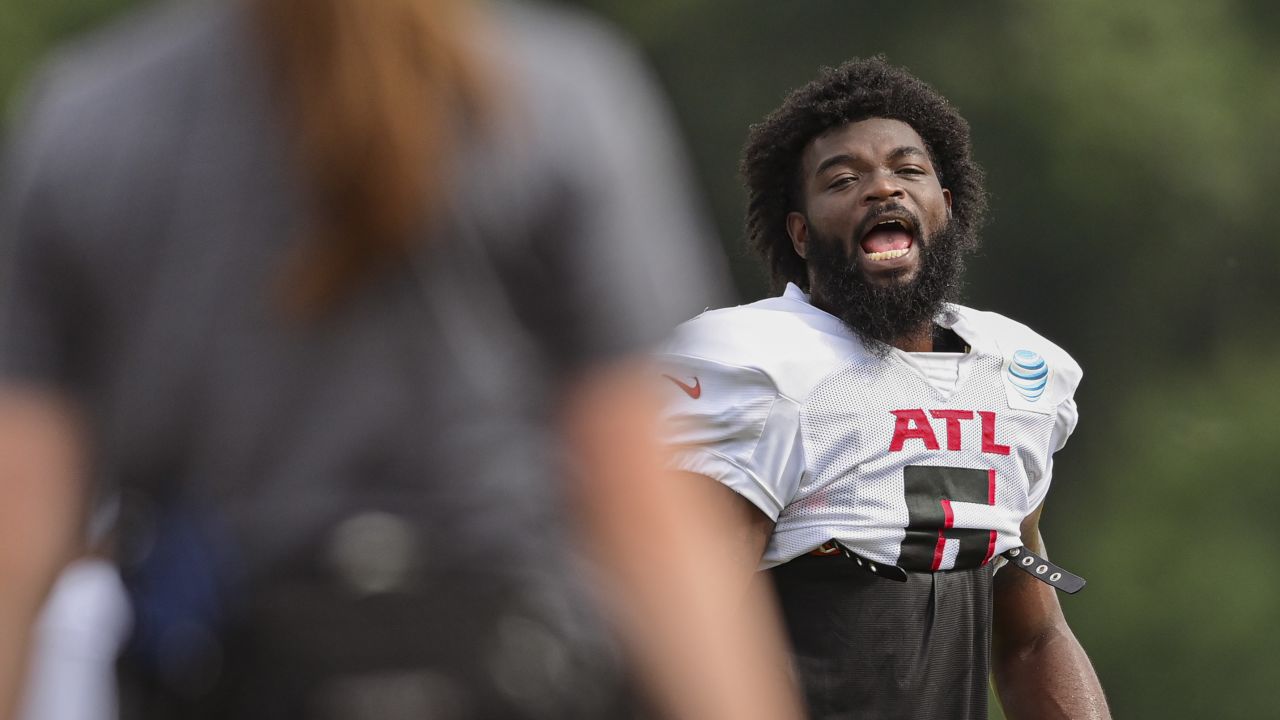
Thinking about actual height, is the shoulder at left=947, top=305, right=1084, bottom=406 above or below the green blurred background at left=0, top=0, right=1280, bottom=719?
above

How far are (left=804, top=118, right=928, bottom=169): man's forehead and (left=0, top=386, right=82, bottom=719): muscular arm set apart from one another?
2.73 metres

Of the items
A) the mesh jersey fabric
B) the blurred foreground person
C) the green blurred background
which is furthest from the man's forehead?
the green blurred background

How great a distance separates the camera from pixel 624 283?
1707mm

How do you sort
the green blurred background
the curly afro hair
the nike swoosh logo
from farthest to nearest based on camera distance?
the green blurred background, the curly afro hair, the nike swoosh logo

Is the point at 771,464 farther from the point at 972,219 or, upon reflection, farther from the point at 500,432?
the point at 500,432

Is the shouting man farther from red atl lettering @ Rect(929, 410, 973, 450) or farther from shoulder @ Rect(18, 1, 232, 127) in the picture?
shoulder @ Rect(18, 1, 232, 127)

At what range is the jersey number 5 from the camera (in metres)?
3.85

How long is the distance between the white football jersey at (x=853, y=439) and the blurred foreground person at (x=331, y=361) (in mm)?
2107

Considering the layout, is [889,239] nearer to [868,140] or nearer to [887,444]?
[868,140]

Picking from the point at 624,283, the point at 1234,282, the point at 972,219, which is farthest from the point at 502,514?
the point at 1234,282

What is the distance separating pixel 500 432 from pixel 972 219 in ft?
10.1

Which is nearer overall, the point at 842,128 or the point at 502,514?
the point at 502,514

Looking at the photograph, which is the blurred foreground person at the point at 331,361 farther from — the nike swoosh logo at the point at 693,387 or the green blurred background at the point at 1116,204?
the green blurred background at the point at 1116,204

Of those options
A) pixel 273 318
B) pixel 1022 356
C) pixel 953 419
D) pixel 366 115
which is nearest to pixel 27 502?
pixel 273 318
